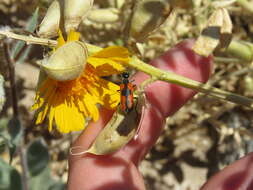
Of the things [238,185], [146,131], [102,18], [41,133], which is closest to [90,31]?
[102,18]

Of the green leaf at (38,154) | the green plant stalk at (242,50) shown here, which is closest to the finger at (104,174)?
the green leaf at (38,154)

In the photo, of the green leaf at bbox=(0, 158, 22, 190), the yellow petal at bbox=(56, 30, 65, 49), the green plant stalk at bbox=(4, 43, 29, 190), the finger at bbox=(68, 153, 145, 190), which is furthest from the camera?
the green leaf at bbox=(0, 158, 22, 190)

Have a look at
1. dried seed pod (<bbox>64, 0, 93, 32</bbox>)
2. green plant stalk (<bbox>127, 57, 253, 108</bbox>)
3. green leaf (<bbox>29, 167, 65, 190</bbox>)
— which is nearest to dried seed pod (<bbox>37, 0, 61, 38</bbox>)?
dried seed pod (<bbox>64, 0, 93, 32</bbox>)

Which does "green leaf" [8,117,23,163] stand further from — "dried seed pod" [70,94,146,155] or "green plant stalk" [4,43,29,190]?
"dried seed pod" [70,94,146,155]

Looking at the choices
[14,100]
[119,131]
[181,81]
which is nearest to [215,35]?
[181,81]

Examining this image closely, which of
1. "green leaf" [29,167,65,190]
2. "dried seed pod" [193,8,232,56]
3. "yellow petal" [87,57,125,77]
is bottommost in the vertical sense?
"green leaf" [29,167,65,190]

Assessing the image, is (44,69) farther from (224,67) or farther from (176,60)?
(224,67)

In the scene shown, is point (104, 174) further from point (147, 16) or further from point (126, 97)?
point (147, 16)
